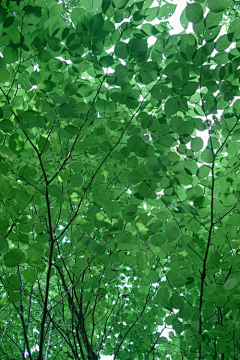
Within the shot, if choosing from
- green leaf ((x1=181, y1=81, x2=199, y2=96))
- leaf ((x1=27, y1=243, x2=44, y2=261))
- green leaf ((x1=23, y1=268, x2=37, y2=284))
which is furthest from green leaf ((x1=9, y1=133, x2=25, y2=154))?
green leaf ((x1=181, y1=81, x2=199, y2=96))

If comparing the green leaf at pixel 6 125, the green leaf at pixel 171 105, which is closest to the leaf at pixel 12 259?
the green leaf at pixel 6 125

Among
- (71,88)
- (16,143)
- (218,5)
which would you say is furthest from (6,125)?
(218,5)

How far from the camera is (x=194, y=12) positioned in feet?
4.57

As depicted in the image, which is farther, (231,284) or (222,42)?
(231,284)

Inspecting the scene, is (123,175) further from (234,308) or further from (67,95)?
(234,308)

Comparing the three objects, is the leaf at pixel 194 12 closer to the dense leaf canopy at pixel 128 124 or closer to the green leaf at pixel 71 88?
the dense leaf canopy at pixel 128 124

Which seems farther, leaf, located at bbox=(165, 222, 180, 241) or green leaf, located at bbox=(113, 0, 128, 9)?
leaf, located at bbox=(165, 222, 180, 241)

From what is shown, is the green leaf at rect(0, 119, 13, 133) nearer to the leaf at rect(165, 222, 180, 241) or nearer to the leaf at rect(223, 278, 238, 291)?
the leaf at rect(165, 222, 180, 241)

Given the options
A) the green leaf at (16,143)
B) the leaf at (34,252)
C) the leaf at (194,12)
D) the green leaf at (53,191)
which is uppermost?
the leaf at (194,12)

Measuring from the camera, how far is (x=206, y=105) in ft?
5.19

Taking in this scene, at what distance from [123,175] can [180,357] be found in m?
1.59

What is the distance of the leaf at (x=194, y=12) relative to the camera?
1.38 m

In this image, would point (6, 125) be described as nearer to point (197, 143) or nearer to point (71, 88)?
point (71, 88)

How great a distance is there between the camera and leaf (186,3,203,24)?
138cm
